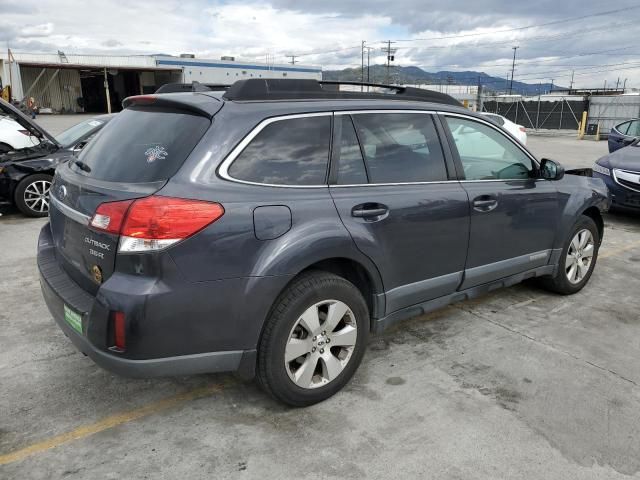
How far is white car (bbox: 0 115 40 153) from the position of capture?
8961 mm

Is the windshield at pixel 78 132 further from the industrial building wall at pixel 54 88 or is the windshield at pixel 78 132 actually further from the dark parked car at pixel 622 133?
the industrial building wall at pixel 54 88

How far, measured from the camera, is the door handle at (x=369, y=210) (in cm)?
297

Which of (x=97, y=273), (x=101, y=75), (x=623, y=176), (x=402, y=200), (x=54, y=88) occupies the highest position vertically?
(x=101, y=75)

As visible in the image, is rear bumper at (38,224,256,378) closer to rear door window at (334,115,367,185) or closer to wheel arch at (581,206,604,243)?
rear door window at (334,115,367,185)

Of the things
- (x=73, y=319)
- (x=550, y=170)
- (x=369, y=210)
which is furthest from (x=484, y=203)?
(x=73, y=319)

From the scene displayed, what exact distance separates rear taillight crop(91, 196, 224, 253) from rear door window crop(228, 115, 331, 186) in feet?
0.91

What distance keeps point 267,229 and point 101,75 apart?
53.0m

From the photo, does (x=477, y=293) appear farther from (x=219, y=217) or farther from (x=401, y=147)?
(x=219, y=217)

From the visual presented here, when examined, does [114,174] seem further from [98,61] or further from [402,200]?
[98,61]

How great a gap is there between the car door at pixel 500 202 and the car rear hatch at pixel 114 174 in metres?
1.87

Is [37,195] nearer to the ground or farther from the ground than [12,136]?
nearer to the ground

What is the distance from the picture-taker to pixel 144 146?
2.78 m

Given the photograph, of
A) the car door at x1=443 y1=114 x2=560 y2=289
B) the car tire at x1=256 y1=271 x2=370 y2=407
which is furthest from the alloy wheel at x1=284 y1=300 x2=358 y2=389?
the car door at x1=443 y1=114 x2=560 y2=289

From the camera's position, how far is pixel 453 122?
371 cm
